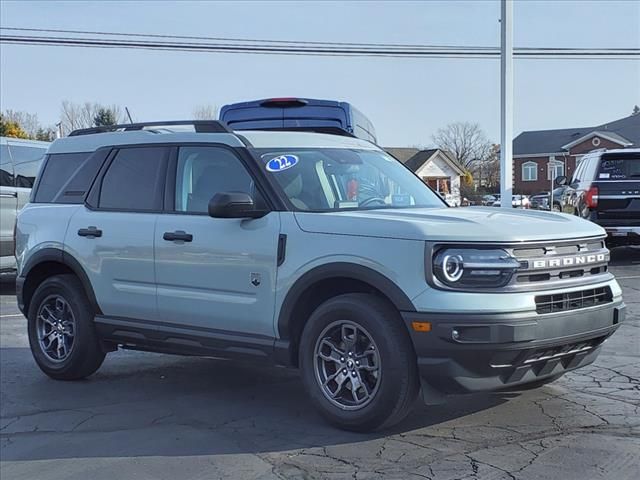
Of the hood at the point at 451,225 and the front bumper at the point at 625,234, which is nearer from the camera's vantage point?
the hood at the point at 451,225

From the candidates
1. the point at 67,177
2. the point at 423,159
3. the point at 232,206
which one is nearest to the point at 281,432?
the point at 232,206

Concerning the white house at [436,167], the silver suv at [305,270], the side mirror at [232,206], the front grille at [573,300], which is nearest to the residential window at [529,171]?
the white house at [436,167]

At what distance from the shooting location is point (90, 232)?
20.2 feet

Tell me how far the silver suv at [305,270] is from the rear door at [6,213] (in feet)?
16.3

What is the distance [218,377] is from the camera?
6.50 metres

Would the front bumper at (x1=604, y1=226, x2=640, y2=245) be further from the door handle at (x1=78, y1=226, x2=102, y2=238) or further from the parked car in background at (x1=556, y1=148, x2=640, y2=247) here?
the door handle at (x1=78, y1=226, x2=102, y2=238)

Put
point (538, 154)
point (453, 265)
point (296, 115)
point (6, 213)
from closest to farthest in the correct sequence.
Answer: point (453, 265)
point (296, 115)
point (6, 213)
point (538, 154)

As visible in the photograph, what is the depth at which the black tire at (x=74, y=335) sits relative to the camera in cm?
629

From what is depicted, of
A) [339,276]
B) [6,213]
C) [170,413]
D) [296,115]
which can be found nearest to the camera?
[339,276]

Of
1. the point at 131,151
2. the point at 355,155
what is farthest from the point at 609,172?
the point at 131,151

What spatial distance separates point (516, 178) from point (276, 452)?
67078mm

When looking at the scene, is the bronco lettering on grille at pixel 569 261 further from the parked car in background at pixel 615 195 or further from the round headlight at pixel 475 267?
the parked car in background at pixel 615 195

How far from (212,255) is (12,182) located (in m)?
7.58

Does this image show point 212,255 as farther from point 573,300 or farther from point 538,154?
point 538,154
